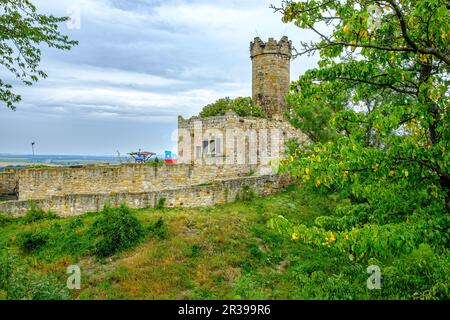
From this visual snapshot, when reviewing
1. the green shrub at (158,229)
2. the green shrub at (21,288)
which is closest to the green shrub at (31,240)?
the green shrub at (158,229)

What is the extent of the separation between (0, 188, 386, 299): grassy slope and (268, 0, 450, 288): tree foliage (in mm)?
1919

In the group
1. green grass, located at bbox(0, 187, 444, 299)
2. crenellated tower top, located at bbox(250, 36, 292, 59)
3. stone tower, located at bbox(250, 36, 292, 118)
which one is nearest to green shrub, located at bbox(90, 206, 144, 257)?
green grass, located at bbox(0, 187, 444, 299)

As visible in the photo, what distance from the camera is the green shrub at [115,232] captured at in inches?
506

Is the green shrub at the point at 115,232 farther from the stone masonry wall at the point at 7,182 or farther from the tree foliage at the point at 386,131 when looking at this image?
the stone masonry wall at the point at 7,182

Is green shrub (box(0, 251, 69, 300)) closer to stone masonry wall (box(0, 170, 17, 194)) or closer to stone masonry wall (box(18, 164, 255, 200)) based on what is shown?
stone masonry wall (box(18, 164, 255, 200))

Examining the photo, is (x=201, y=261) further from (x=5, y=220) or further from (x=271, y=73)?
(x=271, y=73)

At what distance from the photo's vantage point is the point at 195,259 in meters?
11.9

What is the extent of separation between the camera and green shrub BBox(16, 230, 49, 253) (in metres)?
13.4

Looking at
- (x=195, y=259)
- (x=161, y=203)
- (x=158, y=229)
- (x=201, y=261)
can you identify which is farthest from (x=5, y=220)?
(x=201, y=261)

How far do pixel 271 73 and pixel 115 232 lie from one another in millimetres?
21172

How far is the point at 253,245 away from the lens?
1320cm
